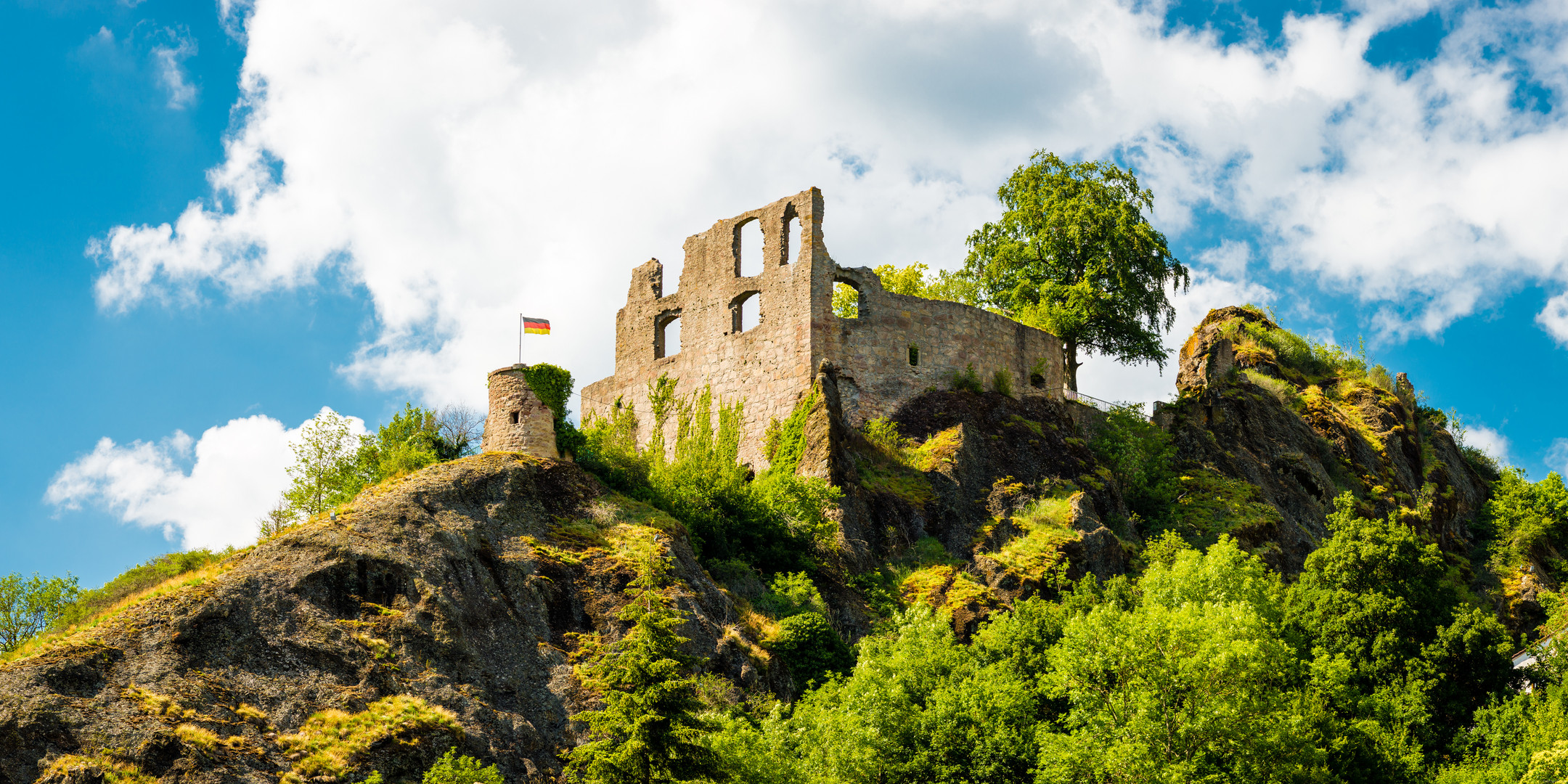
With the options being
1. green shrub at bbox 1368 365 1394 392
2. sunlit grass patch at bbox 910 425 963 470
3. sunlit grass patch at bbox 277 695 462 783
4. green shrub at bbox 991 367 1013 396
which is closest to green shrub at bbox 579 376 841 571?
sunlit grass patch at bbox 910 425 963 470

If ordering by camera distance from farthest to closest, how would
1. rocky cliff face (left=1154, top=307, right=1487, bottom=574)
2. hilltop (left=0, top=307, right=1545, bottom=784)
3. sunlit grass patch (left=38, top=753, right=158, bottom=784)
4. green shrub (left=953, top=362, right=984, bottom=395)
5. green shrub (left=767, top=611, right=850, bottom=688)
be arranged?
rocky cliff face (left=1154, top=307, right=1487, bottom=574) < green shrub (left=953, top=362, right=984, bottom=395) < green shrub (left=767, top=611, right=850, bottom=688) < hilltop (left=0, top=307, right=1545, bottom=784) < sunlit grass patch (left=38, top=753, right=158, bottom=784)

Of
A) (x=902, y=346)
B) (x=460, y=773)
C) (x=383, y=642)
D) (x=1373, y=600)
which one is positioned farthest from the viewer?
(x=902, y=346)

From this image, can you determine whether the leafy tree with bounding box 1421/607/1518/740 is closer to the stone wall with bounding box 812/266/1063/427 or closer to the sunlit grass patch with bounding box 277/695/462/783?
the stone wall with bounding box 812/266/1063/427

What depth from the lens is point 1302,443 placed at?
2239 inches

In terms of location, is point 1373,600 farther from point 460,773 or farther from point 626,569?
point 460,773

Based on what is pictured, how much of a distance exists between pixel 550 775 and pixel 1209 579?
1787 centimetres

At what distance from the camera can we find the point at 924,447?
46.6 metres

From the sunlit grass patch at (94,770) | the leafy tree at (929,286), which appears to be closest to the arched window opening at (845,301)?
the leafy tree at (929,286)

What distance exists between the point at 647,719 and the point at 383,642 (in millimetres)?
7217

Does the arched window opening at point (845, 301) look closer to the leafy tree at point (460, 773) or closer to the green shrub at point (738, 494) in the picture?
the green shrub at point (738, 494)

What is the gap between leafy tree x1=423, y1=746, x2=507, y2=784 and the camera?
93.0 ft

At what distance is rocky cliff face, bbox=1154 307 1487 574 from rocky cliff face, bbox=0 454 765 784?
22.1m

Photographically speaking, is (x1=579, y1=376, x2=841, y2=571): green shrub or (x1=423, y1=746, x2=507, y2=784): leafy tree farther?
(x1=579, y1=376, x2=841, y2=571): green shrub

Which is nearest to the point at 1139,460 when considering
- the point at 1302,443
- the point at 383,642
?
the point at 1302,443
